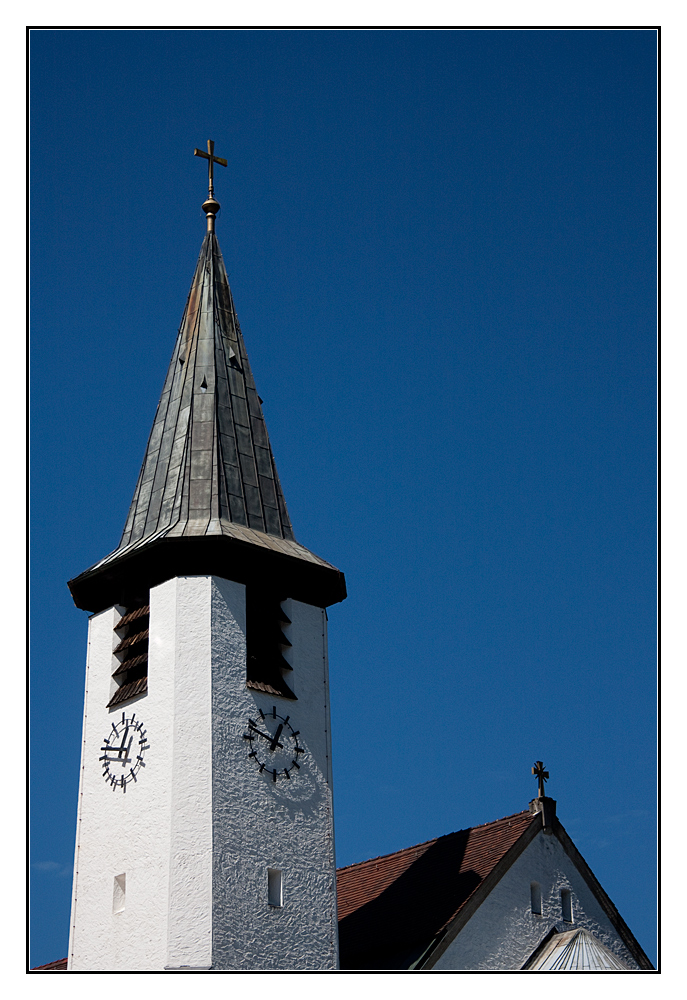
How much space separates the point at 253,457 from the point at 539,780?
8.40 meters

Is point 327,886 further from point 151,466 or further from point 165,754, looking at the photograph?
point 151,466

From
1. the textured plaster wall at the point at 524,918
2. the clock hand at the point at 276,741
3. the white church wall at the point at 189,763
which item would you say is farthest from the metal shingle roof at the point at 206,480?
the textured plaster wall at the point at 524,918

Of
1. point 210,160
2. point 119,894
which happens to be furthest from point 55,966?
point 210,160

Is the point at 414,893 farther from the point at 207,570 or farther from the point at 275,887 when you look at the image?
the point at 207,570

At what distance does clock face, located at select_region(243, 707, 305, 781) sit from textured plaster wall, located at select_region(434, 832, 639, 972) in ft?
13.9

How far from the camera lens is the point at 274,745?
24922 millimetres

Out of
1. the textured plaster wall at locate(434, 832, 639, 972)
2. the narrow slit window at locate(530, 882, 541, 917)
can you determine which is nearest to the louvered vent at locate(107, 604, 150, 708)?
the textured plaster wall at locate(434, 832, 639, 972)

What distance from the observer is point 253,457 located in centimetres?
2842

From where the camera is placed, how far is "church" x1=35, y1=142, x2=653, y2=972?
23.4m

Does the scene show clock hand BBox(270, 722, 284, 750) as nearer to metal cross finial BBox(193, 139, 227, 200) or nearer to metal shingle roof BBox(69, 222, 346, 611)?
→ metal shingle roof BBox(69, 222, 346, 611)

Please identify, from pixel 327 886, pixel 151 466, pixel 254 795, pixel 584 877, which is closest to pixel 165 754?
pixel 254 795

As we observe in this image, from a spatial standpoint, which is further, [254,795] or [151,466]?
[151,466]

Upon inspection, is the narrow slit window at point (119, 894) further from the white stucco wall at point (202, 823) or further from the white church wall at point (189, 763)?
the white church wall at point (189, 763)

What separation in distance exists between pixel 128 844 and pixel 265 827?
2.30 meters
